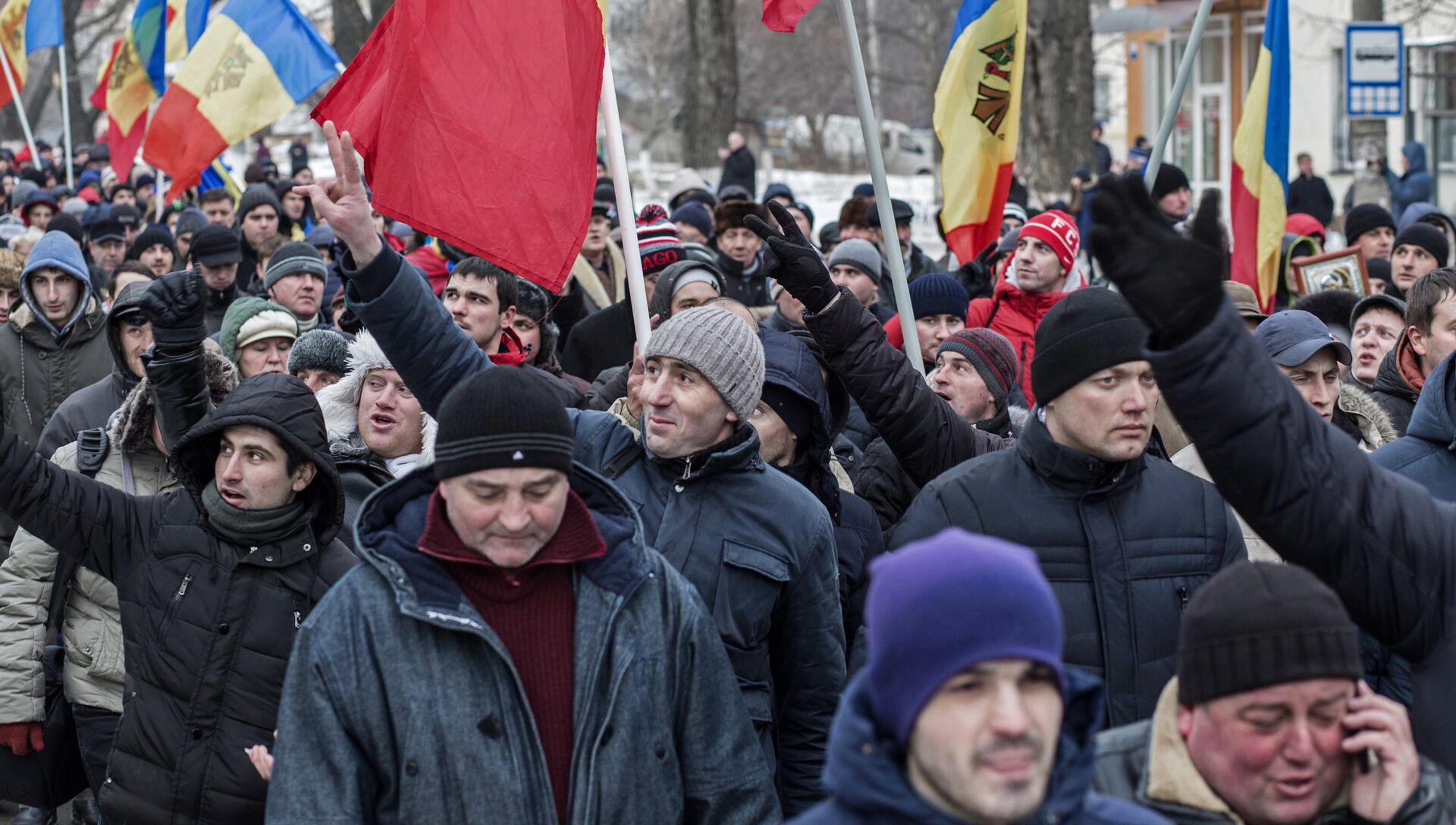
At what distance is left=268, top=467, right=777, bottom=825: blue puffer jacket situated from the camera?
10.1ft

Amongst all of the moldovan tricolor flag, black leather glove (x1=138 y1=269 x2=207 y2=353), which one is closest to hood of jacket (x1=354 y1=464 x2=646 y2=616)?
black leather glove (x1=138 y1=269 x2=207 y2=353)

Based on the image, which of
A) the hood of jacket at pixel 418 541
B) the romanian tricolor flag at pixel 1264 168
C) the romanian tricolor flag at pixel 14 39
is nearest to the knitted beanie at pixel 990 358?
the hood of jacket at pixel 418 541

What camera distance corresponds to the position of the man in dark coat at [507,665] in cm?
310

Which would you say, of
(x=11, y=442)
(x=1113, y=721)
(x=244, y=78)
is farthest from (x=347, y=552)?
(x=244, y=78)

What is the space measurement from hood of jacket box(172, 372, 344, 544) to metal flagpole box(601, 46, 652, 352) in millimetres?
944

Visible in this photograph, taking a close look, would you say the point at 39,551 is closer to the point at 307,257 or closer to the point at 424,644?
the point at 424,644

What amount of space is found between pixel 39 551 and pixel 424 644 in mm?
2204

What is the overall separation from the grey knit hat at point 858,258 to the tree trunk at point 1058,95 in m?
13.8

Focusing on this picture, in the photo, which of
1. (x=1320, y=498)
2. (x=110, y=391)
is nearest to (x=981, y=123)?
(x=110, y=391)

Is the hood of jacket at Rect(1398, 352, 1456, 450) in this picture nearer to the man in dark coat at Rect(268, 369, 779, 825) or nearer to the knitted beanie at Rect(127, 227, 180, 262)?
the man in dark coat at Rect(268, 369, 779, 825)

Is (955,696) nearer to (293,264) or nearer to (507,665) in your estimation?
(507,665)

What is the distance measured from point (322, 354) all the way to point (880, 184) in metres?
1.97

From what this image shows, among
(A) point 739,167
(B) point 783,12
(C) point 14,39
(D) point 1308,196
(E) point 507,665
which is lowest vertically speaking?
(D) point 1308,196

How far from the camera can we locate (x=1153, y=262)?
2607 mm
